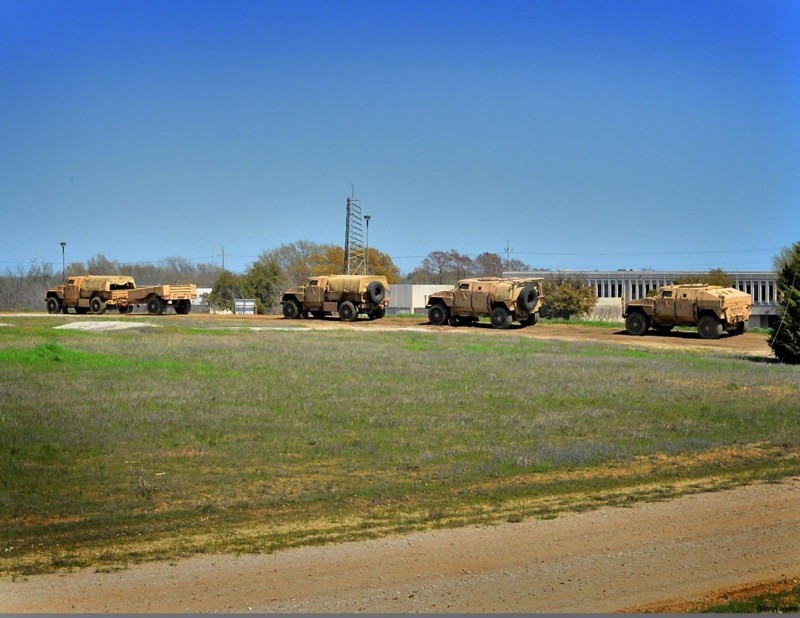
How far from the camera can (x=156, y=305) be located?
5978 cm

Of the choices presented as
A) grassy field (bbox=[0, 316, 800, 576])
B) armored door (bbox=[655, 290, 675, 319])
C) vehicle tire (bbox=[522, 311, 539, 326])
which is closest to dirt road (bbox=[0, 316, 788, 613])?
grassy field (bbox=[0, 316, 800, 576])

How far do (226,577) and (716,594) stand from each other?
4531 mm

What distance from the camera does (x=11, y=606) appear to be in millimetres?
8984

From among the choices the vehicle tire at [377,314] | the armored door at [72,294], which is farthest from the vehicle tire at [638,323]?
the armored door at [72,294]

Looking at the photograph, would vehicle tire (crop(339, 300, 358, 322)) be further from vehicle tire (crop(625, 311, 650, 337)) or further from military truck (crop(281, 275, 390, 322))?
vehicle tire (crop(625, 311, 650, 337))

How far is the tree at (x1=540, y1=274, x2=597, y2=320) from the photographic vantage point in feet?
216

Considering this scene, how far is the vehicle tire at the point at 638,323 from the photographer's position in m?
46.6

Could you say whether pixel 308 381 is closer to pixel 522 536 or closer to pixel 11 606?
pixel 522 536

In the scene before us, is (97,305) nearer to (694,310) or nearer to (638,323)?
(638,323)

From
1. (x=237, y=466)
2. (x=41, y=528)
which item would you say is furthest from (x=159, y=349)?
(x=41, y=528)

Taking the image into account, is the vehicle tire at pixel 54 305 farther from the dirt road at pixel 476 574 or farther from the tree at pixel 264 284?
the dirt road at pixel 476 574

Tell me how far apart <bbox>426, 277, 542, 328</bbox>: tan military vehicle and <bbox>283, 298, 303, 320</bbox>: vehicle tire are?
8218mm

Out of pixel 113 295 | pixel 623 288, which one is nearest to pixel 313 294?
pixel 113 295

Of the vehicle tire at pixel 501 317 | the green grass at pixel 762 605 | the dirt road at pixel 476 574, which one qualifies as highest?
the vehicle tire at pixel 501 317
